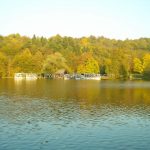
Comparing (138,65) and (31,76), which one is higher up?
(138,65)

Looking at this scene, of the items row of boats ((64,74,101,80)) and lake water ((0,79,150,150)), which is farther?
row of boats ((64,74,101,80))

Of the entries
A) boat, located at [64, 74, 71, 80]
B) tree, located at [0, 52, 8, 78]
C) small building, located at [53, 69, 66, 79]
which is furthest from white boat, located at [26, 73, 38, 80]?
boat, located at [64, 74, 71, 80]

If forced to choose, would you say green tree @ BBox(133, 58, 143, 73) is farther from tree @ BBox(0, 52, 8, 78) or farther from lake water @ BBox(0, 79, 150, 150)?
lake water @ BBox(0, 79, 150, 150)

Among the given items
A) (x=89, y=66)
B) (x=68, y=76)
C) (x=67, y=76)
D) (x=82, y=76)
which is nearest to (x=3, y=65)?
(x=67, y=76)

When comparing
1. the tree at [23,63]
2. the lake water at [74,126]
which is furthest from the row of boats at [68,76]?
the lake water at [74,126]

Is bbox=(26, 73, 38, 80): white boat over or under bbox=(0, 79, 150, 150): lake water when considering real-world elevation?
over

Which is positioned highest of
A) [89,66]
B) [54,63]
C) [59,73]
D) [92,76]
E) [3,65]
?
[54,63]

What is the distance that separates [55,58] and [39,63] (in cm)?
751

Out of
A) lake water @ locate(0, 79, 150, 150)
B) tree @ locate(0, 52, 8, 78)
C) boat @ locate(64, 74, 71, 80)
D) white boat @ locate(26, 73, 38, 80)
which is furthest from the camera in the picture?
boat @ locate(64, 74, 71, 80)

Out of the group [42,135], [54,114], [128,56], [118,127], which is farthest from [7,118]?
[128,56]

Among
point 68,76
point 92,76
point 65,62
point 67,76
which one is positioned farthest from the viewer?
point 65,62

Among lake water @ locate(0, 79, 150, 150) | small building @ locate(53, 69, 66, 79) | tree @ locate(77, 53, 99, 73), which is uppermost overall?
tree @ locate(77, 53, 99, 73)

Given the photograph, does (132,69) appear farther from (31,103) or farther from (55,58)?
(31,103)

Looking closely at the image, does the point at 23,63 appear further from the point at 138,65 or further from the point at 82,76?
the point at 138,65
